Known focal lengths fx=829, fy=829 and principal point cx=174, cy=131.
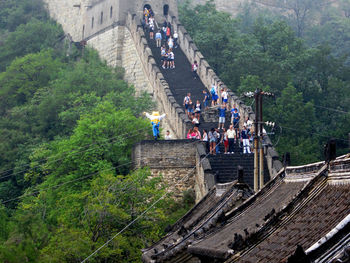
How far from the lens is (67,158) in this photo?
32.6 meters

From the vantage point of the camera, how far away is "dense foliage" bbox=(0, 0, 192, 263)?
24672 millimetres

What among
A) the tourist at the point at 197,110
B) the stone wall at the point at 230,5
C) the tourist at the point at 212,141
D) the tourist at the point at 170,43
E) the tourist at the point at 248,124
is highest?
the stone wall at the point at 230,5

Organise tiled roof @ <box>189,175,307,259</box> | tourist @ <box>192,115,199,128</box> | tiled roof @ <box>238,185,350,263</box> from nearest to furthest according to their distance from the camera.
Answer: tiled roof @ <box>238,185,350,263</box> < tiled roof @ <box>189,175,307,259</box> < tourist @ <box>192,115,199,128</box>

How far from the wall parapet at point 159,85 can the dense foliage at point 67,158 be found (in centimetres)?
115

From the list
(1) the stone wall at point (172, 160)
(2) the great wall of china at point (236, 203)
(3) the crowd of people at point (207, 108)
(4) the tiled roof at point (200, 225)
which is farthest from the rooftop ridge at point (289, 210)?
(1) the stone wall at point (172, 160)

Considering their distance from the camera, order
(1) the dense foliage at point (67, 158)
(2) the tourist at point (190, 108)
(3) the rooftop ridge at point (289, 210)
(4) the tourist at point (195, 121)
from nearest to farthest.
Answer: (3) the rooftop ridge at point (289, 210) < (1) the dense foliage at point (67, 158) < (4) the tourist at point (195, 121) < (2) the tourist at point (190, 108)

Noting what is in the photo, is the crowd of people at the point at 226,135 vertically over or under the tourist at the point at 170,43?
under

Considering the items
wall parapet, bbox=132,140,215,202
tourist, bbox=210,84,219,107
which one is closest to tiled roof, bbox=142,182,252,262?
wall parapet, bbox=132,140,215,202

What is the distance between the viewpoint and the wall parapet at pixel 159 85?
33.4 meters

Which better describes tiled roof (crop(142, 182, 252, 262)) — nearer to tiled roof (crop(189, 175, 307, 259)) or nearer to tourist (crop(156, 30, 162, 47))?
tiled roof (crop(189, 175, 307, 259))

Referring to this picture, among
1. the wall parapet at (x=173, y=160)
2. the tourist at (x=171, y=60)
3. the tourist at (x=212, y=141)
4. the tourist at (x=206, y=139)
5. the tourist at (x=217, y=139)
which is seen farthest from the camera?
the tourist at (x=171, y=60)

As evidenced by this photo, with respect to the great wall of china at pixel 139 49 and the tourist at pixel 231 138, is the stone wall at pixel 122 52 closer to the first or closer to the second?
the great wall of china at pixel 139 49

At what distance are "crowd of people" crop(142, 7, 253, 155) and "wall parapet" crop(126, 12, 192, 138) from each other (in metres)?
0.49

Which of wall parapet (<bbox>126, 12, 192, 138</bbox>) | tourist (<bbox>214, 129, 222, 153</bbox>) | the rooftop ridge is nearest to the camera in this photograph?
the rooftop ridge
